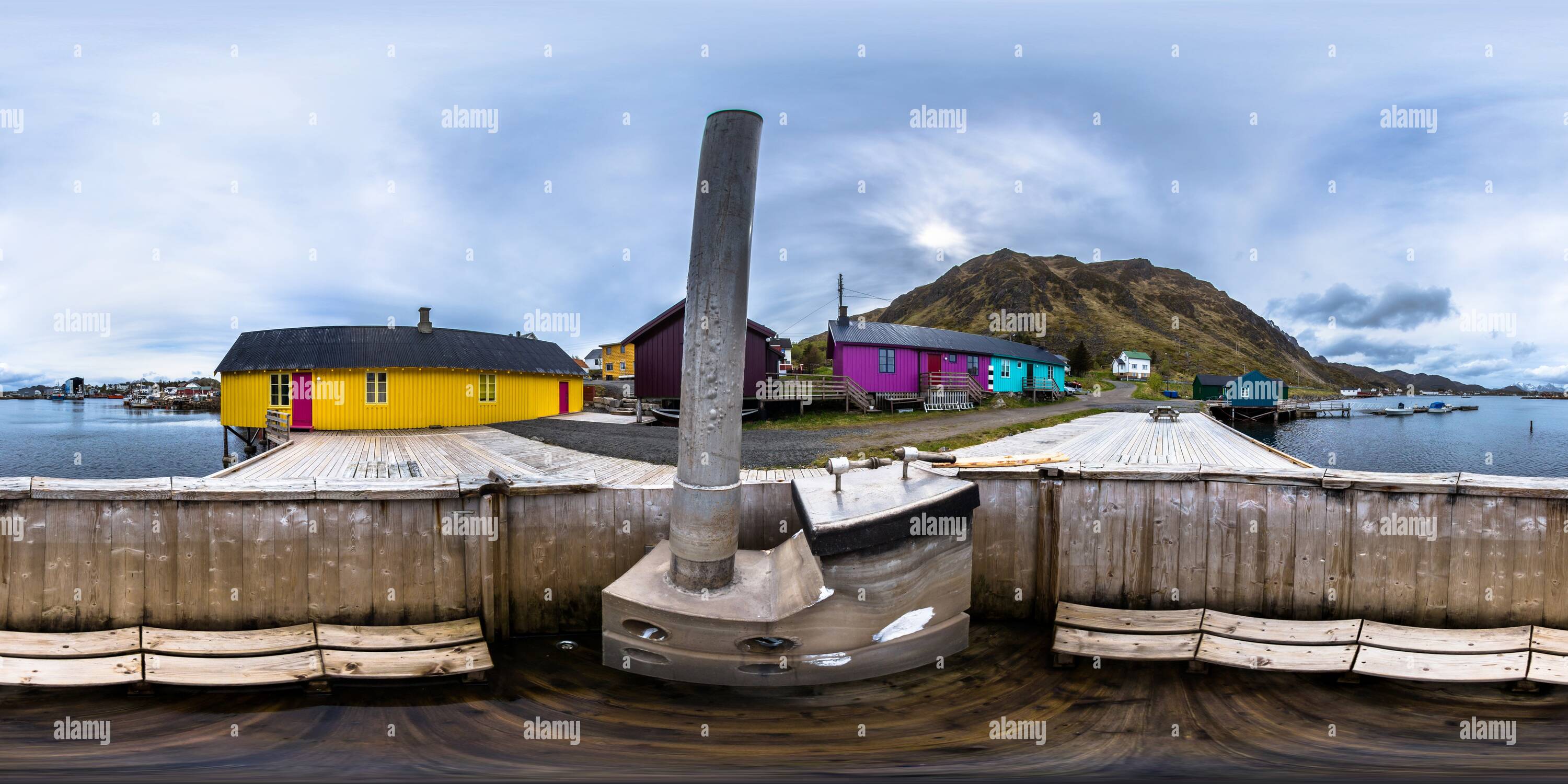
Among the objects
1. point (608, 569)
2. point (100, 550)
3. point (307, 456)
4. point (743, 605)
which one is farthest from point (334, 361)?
point (743, 605)

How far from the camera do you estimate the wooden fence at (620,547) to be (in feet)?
15.3

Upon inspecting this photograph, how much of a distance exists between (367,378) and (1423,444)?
59.6 meters

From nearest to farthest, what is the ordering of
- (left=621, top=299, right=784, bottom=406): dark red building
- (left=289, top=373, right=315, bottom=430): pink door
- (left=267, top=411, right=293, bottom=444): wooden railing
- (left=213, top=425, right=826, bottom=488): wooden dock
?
(left=213, top=425, right=826, bottom=488): wooden dock < (left=267, top=411, right=293, bottom=444): wooden railing < (left=289, top=373, right=315, bottom=430): pink door < (left=621, top=299, right=784, bottom=406): dark red building

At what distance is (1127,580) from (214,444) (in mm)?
43439

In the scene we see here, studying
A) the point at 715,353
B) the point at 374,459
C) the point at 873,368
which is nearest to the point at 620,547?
the point at 715,353

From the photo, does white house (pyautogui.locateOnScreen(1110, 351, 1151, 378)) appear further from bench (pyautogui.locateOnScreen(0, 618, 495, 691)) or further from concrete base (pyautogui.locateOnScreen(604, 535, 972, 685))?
bench (pyautogui.locateOnScreen(0, 618, 495, 691))

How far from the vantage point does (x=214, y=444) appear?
31.0 meters

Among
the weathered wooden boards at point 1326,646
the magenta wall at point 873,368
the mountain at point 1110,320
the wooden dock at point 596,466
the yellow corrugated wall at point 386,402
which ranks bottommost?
the weathered wooden boards at point 1326,646

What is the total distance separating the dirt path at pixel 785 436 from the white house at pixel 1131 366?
71645mm

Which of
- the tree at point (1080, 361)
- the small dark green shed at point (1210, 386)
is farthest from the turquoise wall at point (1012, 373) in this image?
the tree at point (1080, 361)

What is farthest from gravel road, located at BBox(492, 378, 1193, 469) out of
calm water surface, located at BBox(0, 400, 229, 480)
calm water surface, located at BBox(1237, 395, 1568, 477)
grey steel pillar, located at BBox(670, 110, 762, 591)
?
calm water surface, located at BBox(1237, 395, 1568, 477)

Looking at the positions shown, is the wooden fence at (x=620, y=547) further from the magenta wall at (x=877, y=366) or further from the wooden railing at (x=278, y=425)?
the magenta wall at (x=877, y=366)

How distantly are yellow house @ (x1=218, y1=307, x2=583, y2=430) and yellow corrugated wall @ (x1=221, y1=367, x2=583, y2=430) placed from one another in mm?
26

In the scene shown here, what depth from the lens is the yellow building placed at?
66750 mm
